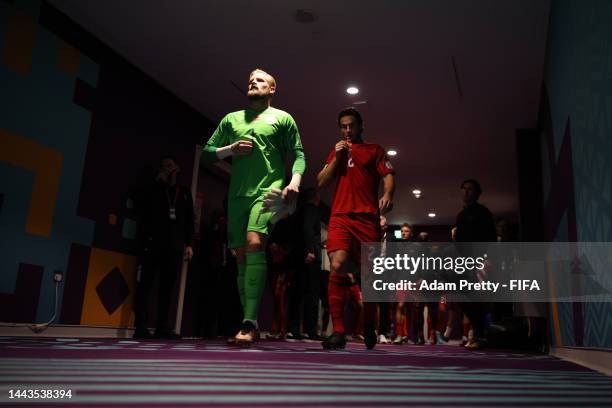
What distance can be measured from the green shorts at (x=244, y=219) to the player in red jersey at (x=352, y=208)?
18.1 inches

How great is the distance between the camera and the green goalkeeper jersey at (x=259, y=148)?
2664 mm

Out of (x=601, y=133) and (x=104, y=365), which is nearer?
(x=104, y=365)

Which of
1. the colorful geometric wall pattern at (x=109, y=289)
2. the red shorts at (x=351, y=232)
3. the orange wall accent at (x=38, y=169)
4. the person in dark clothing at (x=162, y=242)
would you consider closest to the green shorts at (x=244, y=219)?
the red shorts at (x=351, y=232)

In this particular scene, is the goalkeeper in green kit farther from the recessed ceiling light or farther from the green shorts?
the recessed ceiling light

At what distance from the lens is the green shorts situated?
2572 millimetres

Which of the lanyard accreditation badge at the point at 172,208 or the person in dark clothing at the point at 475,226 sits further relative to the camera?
the person in dark clothing at the point at 475,226

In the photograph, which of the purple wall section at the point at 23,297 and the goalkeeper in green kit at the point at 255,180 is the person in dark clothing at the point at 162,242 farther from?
the goalkeeper in green kit at the point at 255,180

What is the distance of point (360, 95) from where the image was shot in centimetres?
584

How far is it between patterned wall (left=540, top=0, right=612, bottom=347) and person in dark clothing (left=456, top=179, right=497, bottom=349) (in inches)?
23.2

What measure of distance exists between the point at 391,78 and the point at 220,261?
9.06 feet

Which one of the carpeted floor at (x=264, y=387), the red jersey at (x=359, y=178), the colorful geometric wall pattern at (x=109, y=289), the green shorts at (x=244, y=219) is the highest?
the red jersey at (x=359, y=178)

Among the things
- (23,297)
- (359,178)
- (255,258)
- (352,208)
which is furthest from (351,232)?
(23,297)

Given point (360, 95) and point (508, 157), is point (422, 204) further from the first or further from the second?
point (360, 95)

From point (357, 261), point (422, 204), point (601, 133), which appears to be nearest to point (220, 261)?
point (357, 261)
